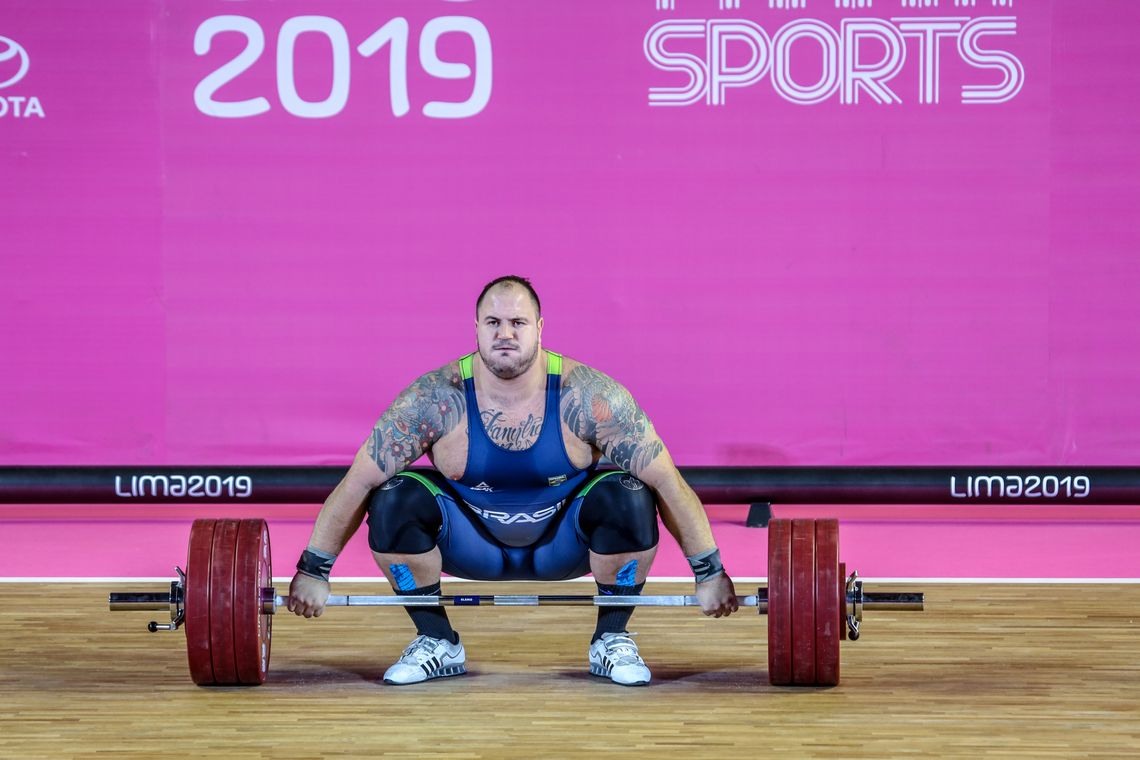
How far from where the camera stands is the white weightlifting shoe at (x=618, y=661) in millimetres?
3109

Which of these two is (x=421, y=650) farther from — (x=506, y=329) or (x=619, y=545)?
(x=506, y=329)

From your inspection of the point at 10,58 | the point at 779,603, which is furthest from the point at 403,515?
the point at 10,58

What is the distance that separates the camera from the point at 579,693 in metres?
3.06

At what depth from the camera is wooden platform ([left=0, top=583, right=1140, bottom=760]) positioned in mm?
2684

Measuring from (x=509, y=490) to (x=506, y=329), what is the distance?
35cm

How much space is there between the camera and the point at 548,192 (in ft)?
18.0

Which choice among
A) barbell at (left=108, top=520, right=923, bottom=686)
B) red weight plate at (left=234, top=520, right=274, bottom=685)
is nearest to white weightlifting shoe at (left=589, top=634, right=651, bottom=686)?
barbell at (left=108, top=520, right=923, bottom=686)

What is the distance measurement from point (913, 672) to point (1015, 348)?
2.51 meters

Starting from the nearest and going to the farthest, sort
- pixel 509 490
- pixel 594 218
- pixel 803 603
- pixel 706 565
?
pixel 803 603, pixel 706 565, pixel 509 490, pixel 594 218

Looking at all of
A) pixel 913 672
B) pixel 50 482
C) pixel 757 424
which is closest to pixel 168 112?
pixel 50 482

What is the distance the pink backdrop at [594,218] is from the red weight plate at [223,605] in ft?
8.18

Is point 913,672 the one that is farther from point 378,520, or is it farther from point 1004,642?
point 378,520

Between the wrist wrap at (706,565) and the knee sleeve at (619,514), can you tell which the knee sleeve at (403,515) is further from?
the wrist wrap at (706,565)

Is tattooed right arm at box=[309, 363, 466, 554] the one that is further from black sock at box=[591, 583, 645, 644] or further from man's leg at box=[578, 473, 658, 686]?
black sock at box=[591, 583, 645, 644]
